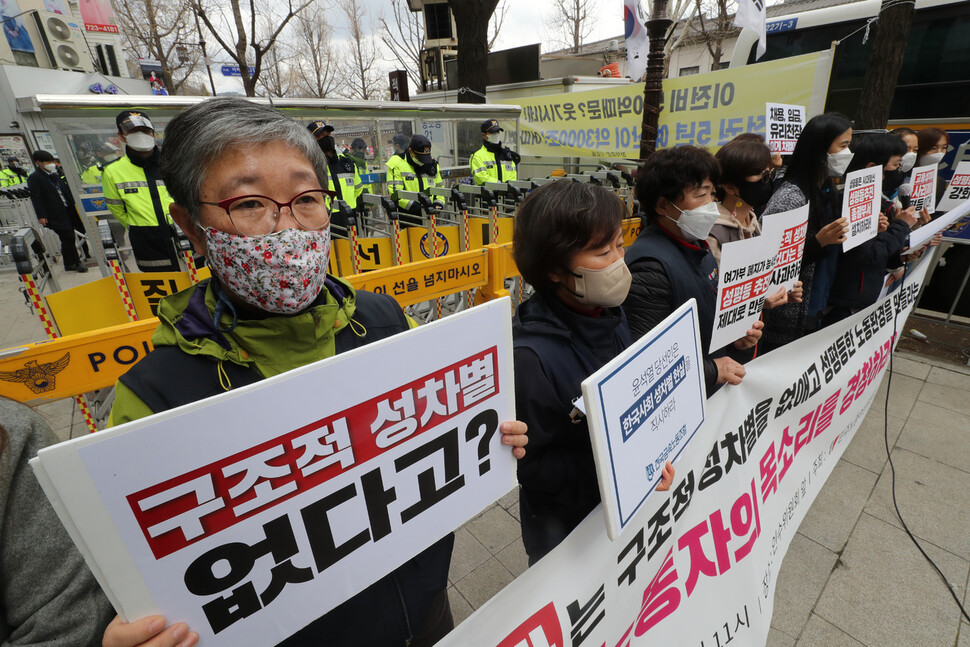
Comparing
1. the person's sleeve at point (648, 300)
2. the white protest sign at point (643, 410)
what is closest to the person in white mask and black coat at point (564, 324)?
the white protest sign at point (643, 410)

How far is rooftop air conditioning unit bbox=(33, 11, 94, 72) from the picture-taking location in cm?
2118

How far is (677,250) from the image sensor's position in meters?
2.08

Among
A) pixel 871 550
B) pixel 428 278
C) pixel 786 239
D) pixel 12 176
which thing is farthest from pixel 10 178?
pixel 871 550

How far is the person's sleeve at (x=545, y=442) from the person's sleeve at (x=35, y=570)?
42.0 inches

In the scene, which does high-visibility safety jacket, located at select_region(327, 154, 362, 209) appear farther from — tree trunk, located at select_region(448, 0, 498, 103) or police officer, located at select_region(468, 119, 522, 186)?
tree trunk, located at select_region(448, 0, 498, 103)

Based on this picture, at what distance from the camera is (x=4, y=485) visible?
2.78 feet

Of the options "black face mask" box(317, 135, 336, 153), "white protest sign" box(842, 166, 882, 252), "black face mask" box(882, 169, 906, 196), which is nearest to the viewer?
"white protest sign" box(842, 166, 882, 252)

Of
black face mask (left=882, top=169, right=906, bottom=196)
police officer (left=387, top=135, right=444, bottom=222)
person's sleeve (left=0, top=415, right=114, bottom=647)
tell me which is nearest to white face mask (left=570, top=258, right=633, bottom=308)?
person's sleeve (left=0, top=415, right=114, bottom=647)

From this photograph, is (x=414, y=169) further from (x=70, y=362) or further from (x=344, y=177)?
(x=70, y=362)

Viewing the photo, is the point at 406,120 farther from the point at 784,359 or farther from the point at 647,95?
the point at 784,359

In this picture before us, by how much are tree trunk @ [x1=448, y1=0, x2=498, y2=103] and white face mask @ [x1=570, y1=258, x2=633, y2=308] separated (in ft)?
34.4

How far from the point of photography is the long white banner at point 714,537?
1.22m

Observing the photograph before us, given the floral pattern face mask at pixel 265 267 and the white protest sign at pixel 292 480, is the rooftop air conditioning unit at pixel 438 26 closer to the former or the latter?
the floral pattern face mask at pixel 265 267

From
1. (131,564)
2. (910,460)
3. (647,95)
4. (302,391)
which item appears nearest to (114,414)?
(131,564)
